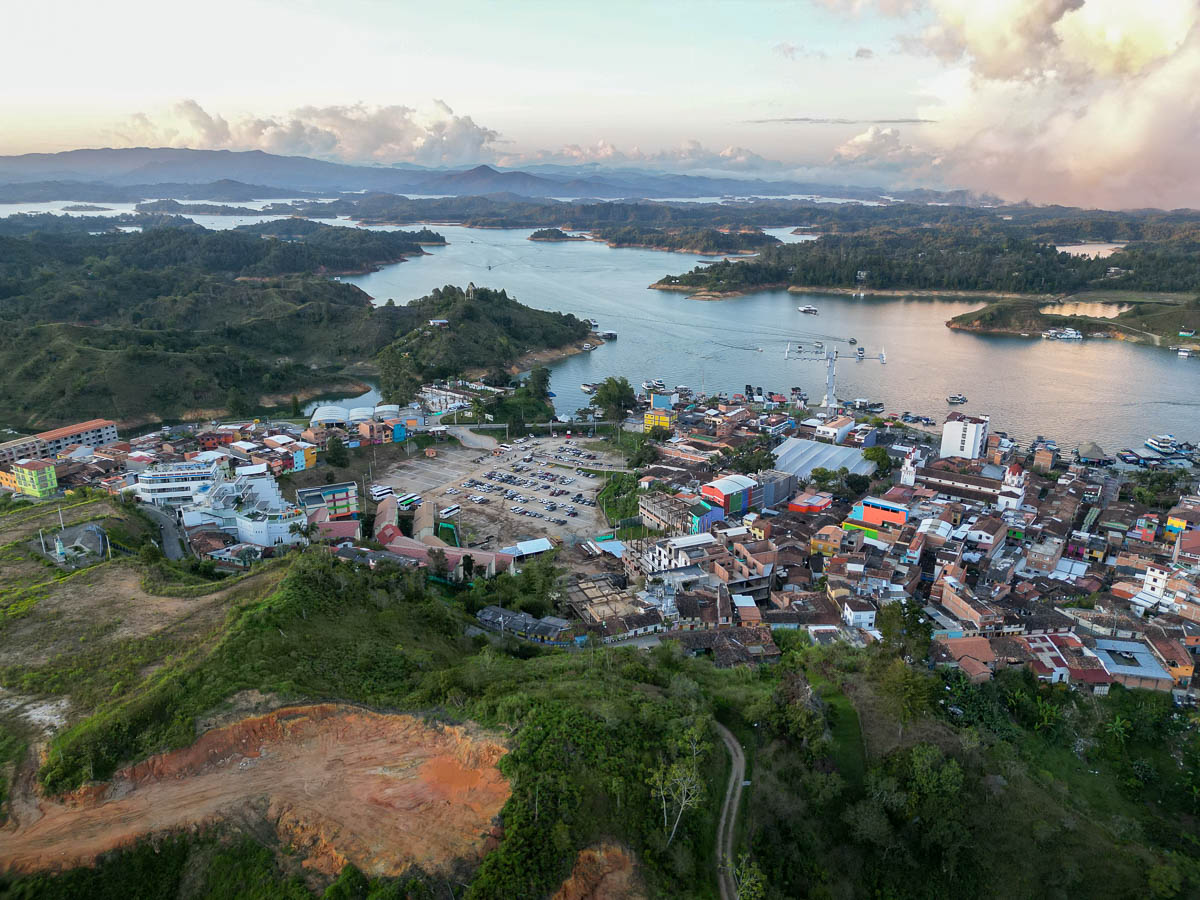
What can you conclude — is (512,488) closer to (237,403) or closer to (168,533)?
(168,533)

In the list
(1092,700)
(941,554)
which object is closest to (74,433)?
(941,554)

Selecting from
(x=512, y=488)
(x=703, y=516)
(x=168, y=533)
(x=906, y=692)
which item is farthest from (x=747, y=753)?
(x=512, y=488)

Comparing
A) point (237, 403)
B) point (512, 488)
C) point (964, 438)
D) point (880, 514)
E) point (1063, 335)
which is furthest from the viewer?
point (1063, 335)

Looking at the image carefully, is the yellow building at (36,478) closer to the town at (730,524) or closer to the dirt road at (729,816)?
the town at (730,524)

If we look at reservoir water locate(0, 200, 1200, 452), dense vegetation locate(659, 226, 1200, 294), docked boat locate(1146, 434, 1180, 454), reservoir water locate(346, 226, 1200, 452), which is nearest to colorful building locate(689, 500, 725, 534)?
reservoir water locate(0, 200, 1200, 452)

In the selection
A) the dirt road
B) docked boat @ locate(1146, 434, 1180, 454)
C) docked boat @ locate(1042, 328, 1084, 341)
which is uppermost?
docked boat @ locate(1042, 328, 1084, 341)

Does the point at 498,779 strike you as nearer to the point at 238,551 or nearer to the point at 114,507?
the point at 238,551

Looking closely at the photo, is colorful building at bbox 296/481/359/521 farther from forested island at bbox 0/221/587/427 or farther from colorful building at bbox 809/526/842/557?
forested island at bbox 0/221/587/427

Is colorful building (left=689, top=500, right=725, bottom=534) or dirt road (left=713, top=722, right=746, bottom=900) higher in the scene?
dirt road (left=713, top=722, right=746, bottom=900)
